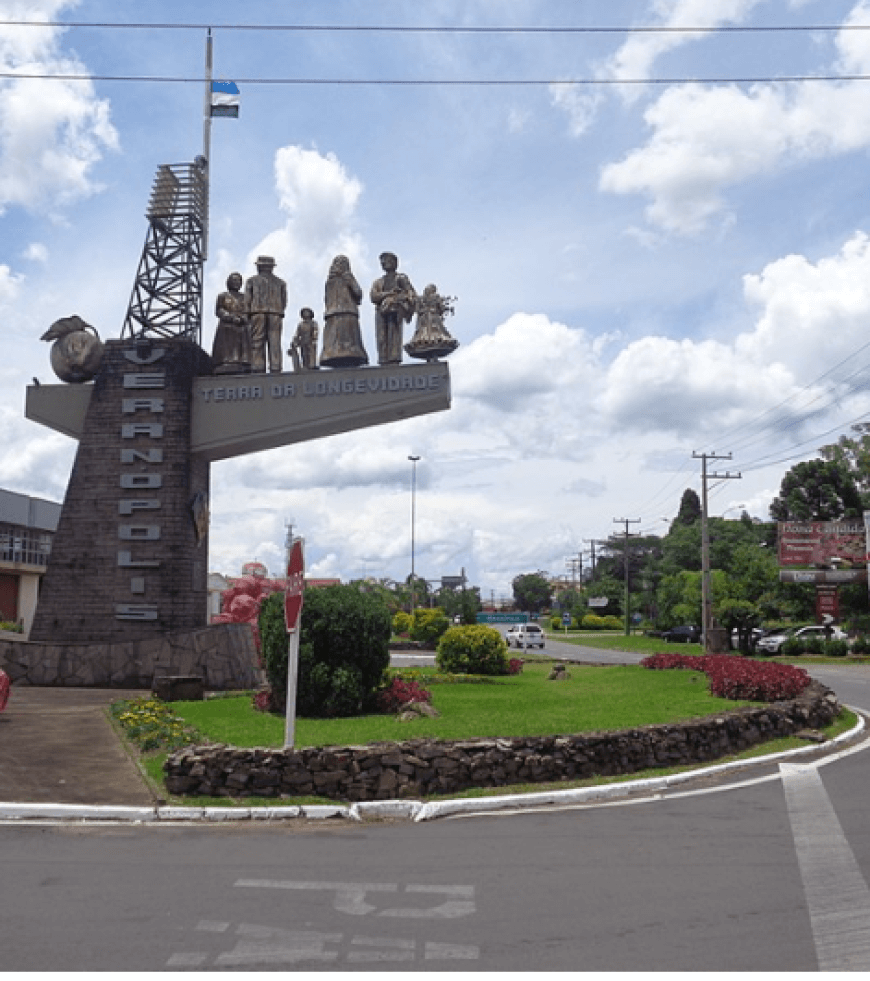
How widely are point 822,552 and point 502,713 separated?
41.6 metres

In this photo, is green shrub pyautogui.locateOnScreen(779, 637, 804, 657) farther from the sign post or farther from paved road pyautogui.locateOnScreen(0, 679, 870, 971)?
the sign post

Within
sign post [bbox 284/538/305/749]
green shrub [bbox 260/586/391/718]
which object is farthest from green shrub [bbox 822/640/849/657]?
sign post [bbox 284/538/305/749]

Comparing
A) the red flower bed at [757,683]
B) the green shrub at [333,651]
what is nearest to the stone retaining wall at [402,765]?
the green shrub at [333,651]

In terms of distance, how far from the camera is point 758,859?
7.14 metres

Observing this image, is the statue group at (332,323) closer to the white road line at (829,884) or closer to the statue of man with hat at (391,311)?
the statue of man with hat at (391,311)

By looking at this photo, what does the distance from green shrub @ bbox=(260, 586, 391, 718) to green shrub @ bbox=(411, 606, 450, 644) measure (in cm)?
3085

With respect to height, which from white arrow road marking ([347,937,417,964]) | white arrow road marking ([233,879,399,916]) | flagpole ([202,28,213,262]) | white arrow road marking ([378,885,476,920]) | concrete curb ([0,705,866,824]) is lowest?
concrete curb ([0,705,866,824])

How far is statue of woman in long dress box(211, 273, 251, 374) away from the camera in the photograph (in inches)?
915

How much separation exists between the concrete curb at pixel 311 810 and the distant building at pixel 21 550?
45.5 m

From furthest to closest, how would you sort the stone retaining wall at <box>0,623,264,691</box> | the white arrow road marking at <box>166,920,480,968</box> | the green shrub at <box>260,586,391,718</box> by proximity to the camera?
the stone retaining wall at <box>0,623,264,691</box>
the green shrub at <box>260,586,391,718</box>
the white arrow road marking at <box>166,920,480,968</box>

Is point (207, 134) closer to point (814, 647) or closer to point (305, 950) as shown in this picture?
point (305, 950)

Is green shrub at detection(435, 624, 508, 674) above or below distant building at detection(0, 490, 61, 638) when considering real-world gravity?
below

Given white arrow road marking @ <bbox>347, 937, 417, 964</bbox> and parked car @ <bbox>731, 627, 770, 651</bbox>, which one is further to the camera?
parked car @ <bbox>731, 627, 770, 651</bbox>

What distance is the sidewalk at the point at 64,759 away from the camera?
930 cm
